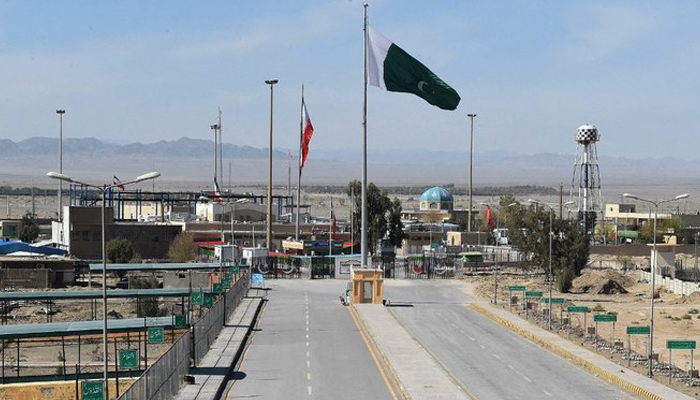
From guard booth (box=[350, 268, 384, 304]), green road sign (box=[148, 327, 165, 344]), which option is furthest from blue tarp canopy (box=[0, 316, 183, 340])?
guard booth (box=[350, 268, 384, 304])

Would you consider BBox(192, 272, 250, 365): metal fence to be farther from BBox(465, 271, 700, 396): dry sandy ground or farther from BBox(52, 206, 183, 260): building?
BBox(52, 206, 183, 260): building

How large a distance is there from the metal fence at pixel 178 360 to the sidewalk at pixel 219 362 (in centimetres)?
30

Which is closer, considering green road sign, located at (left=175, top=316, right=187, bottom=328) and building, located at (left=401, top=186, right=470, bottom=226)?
green road sign, located at (left=175, top=316, right=187, bottom=328)

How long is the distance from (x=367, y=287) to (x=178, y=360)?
1163 inches

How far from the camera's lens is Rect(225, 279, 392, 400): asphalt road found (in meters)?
34.5

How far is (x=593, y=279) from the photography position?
78.2 metres

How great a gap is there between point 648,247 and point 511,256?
48.5 ft

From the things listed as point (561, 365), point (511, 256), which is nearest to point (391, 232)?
point (511, 256)

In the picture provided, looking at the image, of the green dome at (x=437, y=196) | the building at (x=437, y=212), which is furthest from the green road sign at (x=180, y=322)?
the green dome at (x=437, y=196)

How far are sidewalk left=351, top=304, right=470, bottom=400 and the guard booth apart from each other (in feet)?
16.7

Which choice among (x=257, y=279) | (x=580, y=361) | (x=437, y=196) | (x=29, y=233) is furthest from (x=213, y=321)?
(x=437, y=196)

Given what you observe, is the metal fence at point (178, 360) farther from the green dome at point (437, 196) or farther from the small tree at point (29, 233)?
the green dome at point (437, 196)

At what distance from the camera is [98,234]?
94.4 m

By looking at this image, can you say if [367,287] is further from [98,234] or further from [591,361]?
[98,234]
